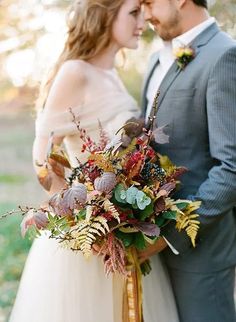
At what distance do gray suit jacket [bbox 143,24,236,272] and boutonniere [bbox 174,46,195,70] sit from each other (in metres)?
0.02

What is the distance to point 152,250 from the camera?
255cm

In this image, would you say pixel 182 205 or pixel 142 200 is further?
pixel 182 205

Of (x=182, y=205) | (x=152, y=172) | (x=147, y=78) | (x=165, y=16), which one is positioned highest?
(x=165, y=16)

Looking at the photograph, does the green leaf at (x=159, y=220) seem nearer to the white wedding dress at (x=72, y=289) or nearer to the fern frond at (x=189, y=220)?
the fern frond at (x=189, y=220)

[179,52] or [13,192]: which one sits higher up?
[13,192]

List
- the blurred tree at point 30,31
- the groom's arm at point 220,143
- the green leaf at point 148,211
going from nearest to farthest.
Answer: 1. the green leaf at point 148,211
2. the groom's arm at point 220,143
3. the blurred tree at point 30,31

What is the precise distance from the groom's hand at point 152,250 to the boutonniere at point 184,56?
2.13 ft

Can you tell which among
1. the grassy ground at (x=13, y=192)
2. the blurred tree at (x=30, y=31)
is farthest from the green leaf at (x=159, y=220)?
the blurred tree at (x=30, y=31)

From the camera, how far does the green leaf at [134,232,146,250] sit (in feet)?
7.81

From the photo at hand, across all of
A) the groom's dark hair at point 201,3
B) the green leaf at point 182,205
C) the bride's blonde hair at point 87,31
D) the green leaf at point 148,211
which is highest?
the bride's blonde hair at point 87,31

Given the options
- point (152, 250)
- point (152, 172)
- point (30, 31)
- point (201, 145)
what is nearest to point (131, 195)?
point (152, 172)

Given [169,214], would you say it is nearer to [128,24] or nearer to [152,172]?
[152,172]

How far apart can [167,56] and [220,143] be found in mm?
530

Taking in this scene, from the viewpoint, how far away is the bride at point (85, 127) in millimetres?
2664
